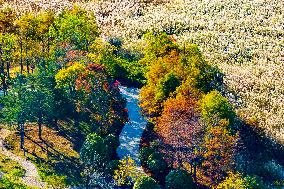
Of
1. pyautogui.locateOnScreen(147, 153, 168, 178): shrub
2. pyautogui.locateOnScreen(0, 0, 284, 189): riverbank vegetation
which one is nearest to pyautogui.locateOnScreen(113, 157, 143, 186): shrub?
pyautogui.locateOnScreen(0, 0, 284, 189): riverbank vegetation

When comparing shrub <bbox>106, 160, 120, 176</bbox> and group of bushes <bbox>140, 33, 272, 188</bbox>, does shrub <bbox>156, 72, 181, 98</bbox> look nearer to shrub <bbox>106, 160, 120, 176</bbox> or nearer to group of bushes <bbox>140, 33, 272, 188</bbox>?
group of bushes <bbox>140, 33, 272, 188</bbox>

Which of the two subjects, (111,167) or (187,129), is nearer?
(187,129)

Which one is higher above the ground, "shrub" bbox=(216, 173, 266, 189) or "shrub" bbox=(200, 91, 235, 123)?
"shrub" bbox=(200, 91, 235, 123)

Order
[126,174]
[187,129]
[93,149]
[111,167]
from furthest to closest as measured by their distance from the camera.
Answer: [93,149]
[111,167]
[187,129]
[126,174]

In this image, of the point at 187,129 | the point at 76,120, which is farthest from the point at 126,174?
the point at 76,120

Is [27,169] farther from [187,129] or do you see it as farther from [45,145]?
[187,129]

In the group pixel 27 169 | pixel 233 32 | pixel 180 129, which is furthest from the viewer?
pixel 233 32

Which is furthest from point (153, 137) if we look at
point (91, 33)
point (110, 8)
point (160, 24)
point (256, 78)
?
point (110, 8)
